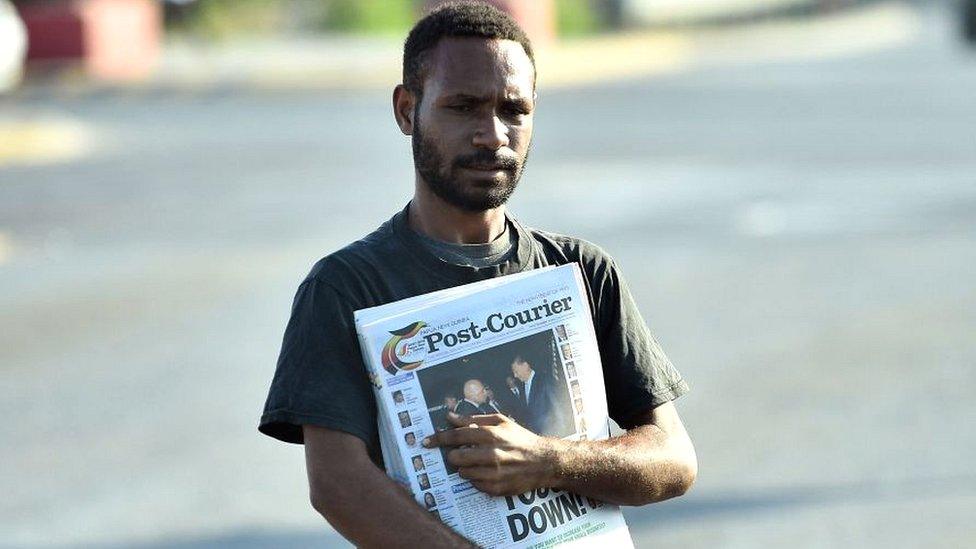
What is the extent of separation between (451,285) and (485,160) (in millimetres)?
208

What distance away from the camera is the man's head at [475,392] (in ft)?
9.86

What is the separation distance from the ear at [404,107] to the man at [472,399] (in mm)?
461

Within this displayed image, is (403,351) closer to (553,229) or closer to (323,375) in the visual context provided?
(323,375)

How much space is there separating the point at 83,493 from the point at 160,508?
0.45 metres

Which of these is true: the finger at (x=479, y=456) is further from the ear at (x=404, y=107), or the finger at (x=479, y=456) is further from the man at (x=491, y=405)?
the ear at (x=404, y=107)

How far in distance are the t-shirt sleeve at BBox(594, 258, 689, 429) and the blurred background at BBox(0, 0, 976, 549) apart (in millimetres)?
3702

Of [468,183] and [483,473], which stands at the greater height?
[468,183]

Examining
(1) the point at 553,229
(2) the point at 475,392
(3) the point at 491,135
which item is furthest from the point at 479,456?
(1) the point at 553,229

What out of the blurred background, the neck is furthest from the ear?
the blurred background

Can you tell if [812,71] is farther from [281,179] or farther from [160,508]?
[160,508]

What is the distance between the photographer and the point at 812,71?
114ft

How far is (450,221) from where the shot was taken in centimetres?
314

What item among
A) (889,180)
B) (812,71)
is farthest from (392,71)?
(889,180)

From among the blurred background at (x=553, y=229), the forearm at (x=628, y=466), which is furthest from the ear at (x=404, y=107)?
the blurred background at (x=553, y=229)
